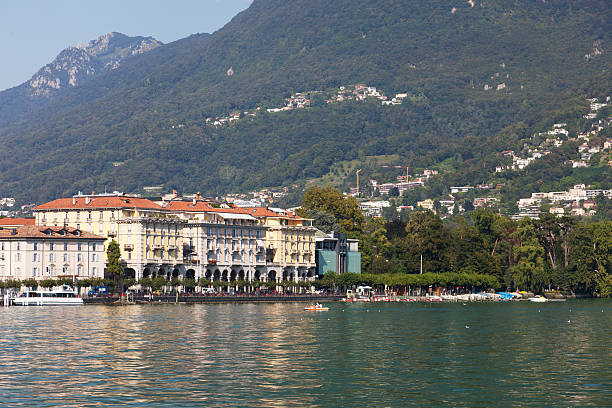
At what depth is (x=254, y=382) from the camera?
201 feet

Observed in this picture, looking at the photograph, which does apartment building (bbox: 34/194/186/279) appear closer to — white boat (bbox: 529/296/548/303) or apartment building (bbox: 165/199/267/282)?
apartment building (bbox: 165/199/267/282)

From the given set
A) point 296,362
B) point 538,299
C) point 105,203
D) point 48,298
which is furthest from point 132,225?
point 296,362

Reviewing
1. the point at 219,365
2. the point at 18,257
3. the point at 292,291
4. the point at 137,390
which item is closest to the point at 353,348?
the point at 219,365

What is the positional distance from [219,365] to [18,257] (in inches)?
3690

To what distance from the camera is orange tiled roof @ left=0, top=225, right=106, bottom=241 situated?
157 meters

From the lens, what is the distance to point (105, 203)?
174375 millimetres

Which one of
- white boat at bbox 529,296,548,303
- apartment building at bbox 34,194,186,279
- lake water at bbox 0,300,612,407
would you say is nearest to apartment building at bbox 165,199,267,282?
apartment building at bbox 34,194,186,279

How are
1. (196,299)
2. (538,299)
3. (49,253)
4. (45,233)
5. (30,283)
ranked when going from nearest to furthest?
(30,283), (196,299), (49,253), (45,233), (538,299)

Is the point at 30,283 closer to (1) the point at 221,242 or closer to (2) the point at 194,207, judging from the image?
(1) the point at 221,242

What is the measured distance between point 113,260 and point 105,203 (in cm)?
1709

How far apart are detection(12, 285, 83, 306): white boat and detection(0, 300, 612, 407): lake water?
91.7 feet

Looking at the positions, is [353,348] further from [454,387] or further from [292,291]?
[292,291]

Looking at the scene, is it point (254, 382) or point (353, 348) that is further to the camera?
point (353, 348)

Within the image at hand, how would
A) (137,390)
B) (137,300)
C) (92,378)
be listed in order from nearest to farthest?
(137,390) < (92,378) < (137,300)
